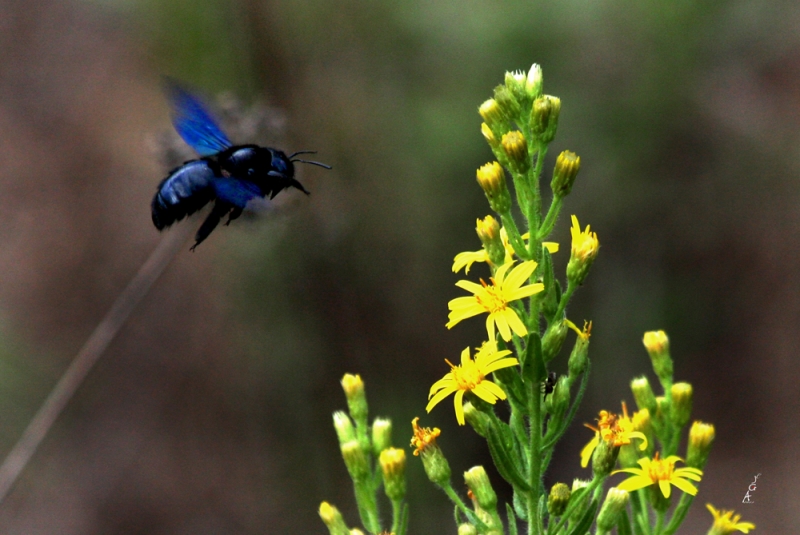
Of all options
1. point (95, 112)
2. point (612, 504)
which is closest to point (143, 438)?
point (95, 112)

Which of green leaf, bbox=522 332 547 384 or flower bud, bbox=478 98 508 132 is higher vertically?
flower bud, bbox=478 98 508 132

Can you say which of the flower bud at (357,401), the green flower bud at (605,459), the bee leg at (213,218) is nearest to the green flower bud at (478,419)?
the green flower bud at (605,459)

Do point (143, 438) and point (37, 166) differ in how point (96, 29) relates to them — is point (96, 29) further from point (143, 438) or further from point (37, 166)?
point (143, 438)

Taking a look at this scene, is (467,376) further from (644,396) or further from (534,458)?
(644,396)

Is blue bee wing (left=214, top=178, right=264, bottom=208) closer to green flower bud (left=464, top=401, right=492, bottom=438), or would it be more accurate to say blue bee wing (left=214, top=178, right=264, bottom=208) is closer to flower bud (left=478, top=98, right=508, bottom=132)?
flower bud (left=478, top=98, right=508, bottom=132)

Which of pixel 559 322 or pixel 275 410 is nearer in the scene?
pixel 559 322

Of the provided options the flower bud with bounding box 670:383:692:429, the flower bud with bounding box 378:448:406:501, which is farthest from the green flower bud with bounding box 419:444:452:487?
the flower bud with bounding box 670:383:692:429
